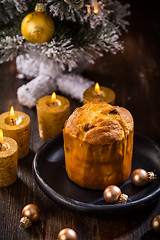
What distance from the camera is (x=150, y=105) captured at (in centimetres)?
129

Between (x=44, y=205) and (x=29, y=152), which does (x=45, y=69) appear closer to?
(x=29, y=152)

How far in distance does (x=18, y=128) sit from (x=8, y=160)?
0.44ft

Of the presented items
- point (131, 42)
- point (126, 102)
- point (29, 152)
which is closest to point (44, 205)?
point (29, 152)

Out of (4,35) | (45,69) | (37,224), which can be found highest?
(4,35)

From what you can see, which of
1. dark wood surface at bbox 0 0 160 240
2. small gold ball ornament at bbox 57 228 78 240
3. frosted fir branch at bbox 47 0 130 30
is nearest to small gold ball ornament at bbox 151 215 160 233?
dark wood surface at bbox 0 0 160 240

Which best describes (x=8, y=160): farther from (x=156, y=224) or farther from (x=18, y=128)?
(x=156, y=224)

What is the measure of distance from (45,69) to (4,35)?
235mm

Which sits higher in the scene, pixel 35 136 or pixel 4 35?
pixel 4 35

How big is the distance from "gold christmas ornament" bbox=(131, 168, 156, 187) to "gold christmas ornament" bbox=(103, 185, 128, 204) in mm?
66

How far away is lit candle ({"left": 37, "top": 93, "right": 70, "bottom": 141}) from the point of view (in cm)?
106

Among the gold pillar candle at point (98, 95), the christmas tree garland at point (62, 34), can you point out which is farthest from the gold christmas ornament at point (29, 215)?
the christmas tree garland at point (62, 34)

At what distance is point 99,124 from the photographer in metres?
0.85

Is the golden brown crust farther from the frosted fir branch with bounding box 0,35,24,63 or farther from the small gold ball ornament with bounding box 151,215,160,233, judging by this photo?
the frosted fir branch with bounding box 0,35,24,63

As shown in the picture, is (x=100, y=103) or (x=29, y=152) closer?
(x=100, y=103)
